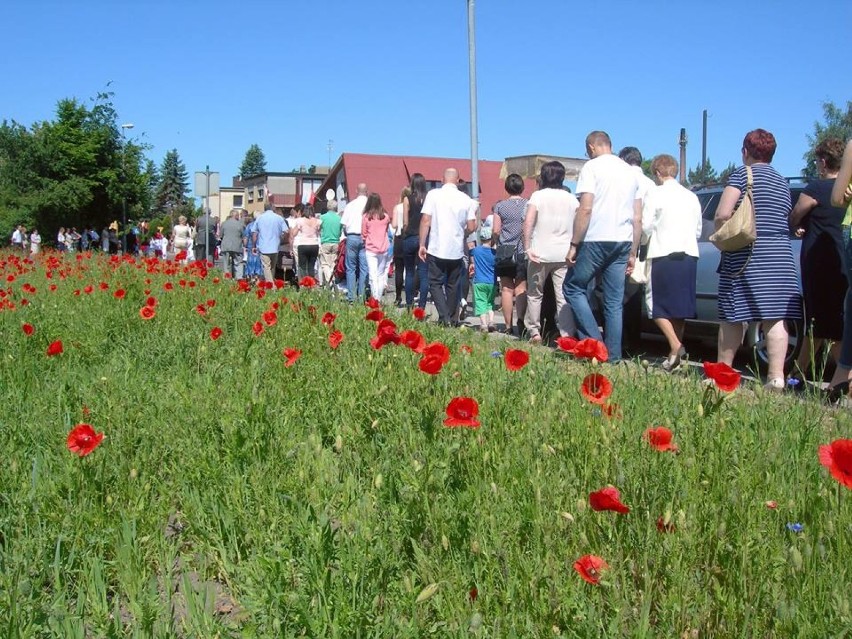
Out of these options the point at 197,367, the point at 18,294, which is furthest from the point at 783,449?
the point at 18,294

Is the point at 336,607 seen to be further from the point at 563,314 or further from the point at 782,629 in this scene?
the point at 563,314

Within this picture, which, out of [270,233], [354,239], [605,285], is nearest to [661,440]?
[605,285]

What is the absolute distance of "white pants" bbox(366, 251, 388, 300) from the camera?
1228 cm

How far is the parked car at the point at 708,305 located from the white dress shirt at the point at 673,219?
0.48 metres

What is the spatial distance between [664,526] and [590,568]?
425 mm

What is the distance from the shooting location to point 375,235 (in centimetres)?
1210

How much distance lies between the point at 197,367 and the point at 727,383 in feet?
11.4

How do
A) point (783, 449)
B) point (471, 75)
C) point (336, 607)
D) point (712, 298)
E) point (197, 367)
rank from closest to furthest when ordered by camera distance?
point (336, 607)
point (783, 449)
point (197, 367)
point (712, 298)
point (471, 75)

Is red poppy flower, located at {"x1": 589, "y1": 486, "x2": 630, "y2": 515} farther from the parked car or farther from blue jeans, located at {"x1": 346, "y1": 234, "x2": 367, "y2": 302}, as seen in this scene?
blue jeans, located at {"x1": 346, "y1": 234, "x2": 367, "y2": 302}

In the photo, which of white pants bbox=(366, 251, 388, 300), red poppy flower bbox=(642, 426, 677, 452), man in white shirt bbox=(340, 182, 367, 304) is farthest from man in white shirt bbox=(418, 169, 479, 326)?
red poppy flower bbox=(642, 426, 677, 452)

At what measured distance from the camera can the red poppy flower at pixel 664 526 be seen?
2.41 metres

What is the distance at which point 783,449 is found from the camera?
324 cm

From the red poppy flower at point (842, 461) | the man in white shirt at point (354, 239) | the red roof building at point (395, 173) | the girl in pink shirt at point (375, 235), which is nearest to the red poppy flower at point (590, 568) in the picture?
the red poppy flower at point (842, 461)

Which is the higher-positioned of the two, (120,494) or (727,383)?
(727,383)
